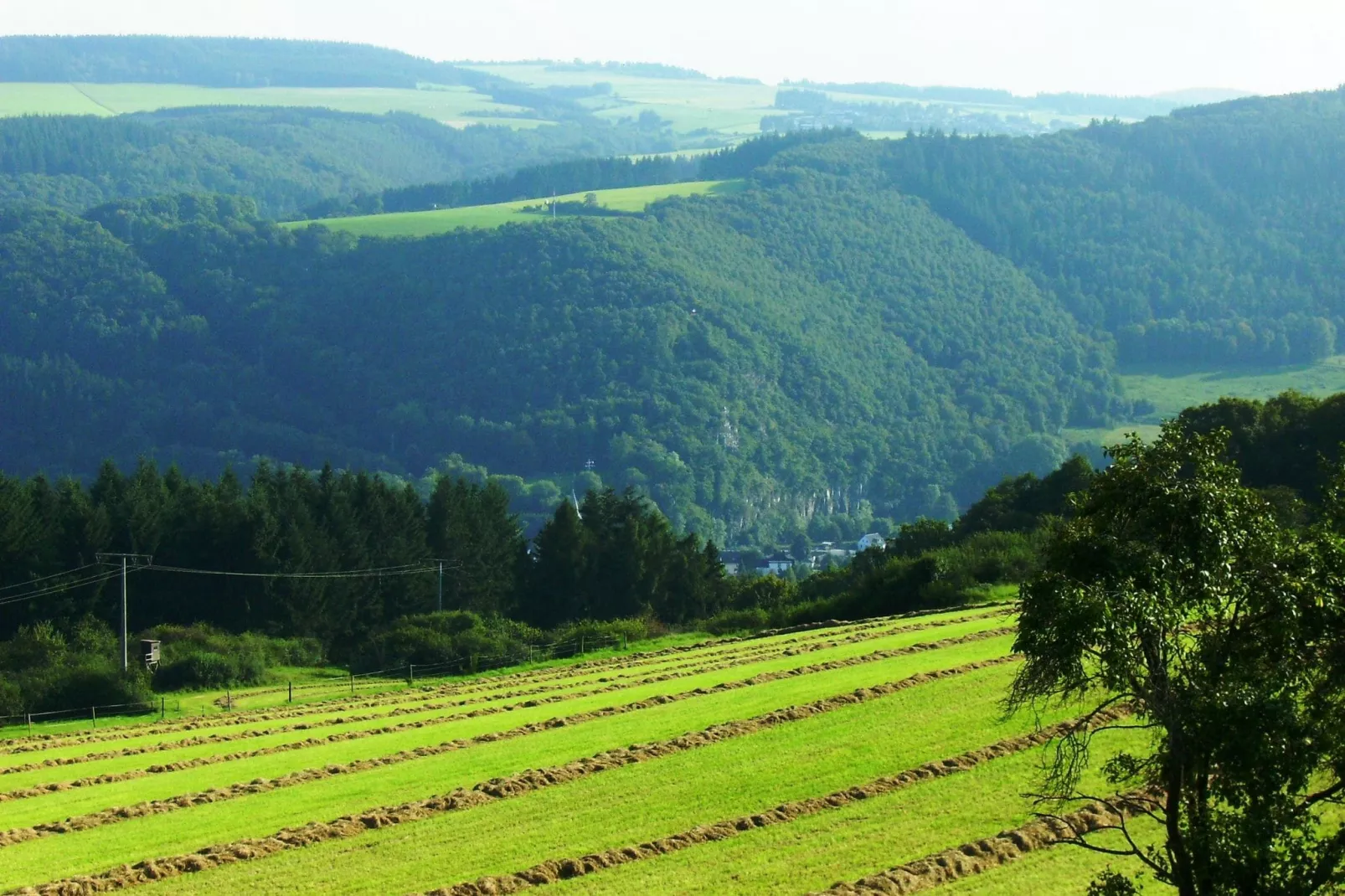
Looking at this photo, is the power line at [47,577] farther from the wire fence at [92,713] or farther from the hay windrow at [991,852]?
the hay windrow at [991,852]

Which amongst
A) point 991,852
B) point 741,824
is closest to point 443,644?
point 741,824

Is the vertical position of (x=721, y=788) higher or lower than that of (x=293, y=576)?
higher

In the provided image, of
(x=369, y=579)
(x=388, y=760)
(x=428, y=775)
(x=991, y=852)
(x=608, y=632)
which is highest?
(x=991, y=852)

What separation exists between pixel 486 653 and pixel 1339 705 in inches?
1983

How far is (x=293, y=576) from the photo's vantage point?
8100cm

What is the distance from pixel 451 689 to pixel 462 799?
23903mm

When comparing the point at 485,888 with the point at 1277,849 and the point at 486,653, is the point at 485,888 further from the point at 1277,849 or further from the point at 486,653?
the point at 486,653

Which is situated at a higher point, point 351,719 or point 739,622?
point 351,719

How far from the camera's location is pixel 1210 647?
1684 centimetres

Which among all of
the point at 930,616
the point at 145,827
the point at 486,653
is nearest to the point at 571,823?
the point at 145,827

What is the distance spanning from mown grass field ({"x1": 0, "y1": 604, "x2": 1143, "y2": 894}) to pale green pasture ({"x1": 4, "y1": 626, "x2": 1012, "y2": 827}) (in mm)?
120

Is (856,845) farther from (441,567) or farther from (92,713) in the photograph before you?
(441,567)

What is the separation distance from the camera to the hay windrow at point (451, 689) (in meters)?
44.9

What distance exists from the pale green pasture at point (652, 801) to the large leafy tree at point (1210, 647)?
712 cm
